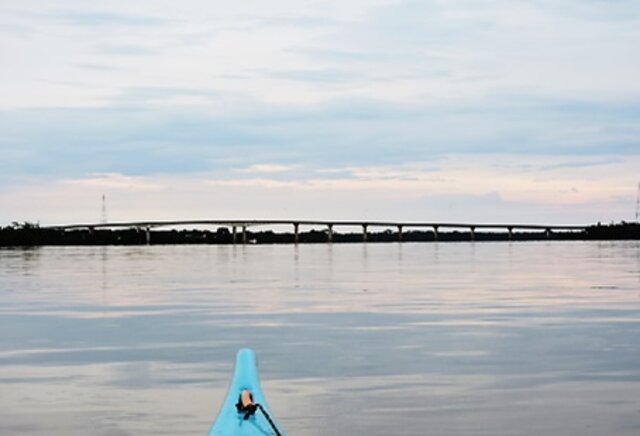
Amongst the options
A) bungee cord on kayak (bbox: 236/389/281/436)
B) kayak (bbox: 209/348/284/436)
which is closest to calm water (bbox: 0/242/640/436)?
kayak (bbox: 209/348/284/436)

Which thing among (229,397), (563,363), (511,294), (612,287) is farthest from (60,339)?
(612,287)

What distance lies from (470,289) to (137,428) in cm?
3707

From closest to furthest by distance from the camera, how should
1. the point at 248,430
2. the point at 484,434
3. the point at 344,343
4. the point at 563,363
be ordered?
the point at 248,430, the point at 484,434, the point at 563,363, the point at 344,343

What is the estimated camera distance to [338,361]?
24.8 meters

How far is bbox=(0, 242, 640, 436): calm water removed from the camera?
17.7 meters

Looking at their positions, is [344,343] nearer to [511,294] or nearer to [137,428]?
[137,428]

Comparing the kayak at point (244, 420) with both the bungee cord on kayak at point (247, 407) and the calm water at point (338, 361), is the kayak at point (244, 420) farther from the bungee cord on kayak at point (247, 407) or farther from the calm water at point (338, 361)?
the calm water at point (338, 361)

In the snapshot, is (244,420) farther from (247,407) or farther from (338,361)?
(338,361)

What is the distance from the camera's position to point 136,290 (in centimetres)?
5447

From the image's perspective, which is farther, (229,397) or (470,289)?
(470,289)

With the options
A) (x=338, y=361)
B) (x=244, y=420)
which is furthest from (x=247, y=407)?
(x=338, y=361)

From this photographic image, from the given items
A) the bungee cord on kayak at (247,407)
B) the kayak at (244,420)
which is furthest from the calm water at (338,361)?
the bungee cord on kayak at (247,407)

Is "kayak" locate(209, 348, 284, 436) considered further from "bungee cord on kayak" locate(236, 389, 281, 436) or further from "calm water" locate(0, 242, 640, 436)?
"calm water" locate(0, 242, 640, 436)

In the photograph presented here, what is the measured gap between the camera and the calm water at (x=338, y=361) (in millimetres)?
17688
